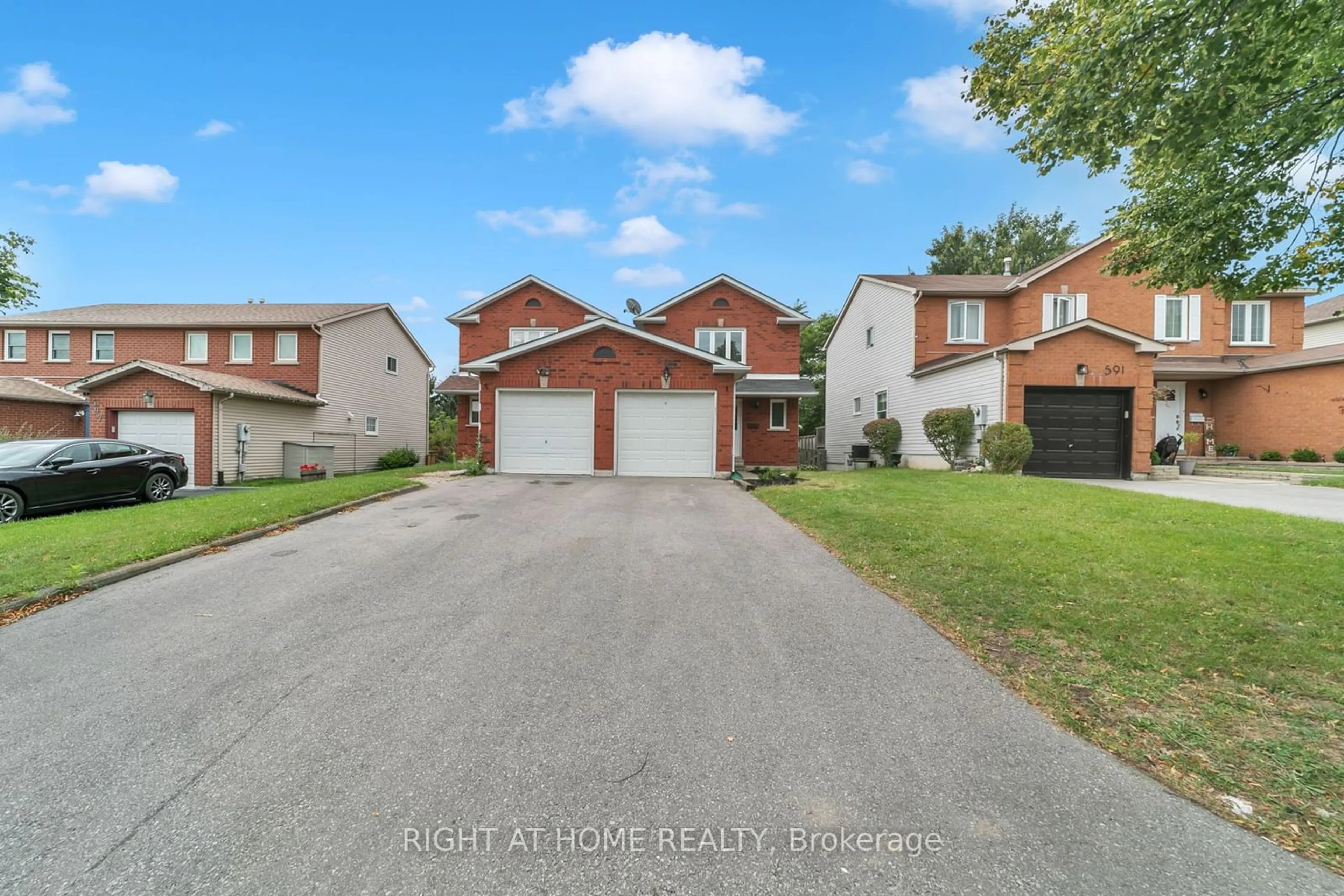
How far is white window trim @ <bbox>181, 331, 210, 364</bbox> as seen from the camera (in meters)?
20.4

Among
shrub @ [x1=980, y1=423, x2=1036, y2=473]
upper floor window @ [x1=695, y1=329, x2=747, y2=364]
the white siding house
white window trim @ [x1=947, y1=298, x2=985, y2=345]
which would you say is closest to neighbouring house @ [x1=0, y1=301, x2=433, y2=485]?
upper floor window @ [x1=695, y1=329, x2=747, y2=364]

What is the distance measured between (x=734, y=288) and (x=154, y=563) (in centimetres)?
1919

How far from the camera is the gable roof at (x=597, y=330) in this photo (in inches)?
602

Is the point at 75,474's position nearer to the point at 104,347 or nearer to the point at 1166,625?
the point at 104,347

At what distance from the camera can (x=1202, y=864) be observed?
1.92 meters

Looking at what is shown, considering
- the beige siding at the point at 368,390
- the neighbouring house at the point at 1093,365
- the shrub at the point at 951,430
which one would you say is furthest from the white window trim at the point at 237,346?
the neighbouring house at the point at 1093,365

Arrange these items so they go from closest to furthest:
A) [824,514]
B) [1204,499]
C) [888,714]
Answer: [888,714] < [824,514] < [1204,499]

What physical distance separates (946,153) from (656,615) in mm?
16965

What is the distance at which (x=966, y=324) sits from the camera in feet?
63.8

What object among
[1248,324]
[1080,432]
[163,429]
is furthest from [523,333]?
[1248,324]

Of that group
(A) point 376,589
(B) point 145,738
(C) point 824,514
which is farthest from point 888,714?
(C) point 824,514

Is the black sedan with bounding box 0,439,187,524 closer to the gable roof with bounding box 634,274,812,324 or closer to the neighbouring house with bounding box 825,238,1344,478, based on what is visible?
the gable roof with bounding box 634,274,812,324

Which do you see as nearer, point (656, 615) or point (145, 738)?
point (145, 738)

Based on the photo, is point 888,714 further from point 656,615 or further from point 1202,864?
point 656,615
